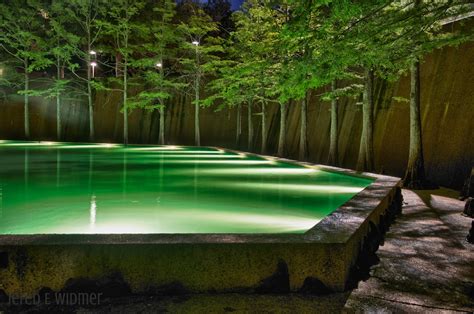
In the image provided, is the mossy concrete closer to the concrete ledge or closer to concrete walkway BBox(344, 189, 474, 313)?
the concrete ledge

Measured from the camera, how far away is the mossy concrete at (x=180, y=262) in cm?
308

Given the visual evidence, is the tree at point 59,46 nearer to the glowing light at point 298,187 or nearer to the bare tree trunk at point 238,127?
the bare tree trunk at point 238,127

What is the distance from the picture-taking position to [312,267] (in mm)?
3250

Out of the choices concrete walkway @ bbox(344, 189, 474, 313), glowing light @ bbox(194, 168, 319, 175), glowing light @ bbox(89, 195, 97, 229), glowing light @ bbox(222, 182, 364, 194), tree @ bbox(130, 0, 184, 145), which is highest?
tree @ bbox(130, 0, 184, 145)

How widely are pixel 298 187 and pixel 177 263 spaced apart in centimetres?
654

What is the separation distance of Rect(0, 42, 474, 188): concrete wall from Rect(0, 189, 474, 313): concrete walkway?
7994mm

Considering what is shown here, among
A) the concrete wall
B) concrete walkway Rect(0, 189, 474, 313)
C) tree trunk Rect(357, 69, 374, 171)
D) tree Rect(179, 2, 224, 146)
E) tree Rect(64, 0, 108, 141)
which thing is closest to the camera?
concrete walkway Rect(0, 189, 474, 313)

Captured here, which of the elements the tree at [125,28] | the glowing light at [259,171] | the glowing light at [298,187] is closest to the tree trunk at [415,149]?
the glowing light at [298,187]

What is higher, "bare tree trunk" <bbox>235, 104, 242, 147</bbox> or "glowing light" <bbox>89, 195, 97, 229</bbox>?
"bare tree trunk" <bbox>235, 104, 242, 147</bbox>

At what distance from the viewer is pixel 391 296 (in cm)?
310

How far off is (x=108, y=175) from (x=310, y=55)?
6.58m

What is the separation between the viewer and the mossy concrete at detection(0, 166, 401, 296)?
308 centimetres

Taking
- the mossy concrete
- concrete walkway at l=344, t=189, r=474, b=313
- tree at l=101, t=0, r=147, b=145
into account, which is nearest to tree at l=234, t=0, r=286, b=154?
tree at l=101, t=0, r=147, b=145

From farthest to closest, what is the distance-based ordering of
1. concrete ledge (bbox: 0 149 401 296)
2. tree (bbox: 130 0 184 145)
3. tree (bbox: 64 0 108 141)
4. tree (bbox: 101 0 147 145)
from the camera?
tree (bbox: 64 0 108 141), tree (bbox: 101 0 147 145), tree (bbox: 130 0 184 145), concrete ledge (bbox: 0 149 401 296)
